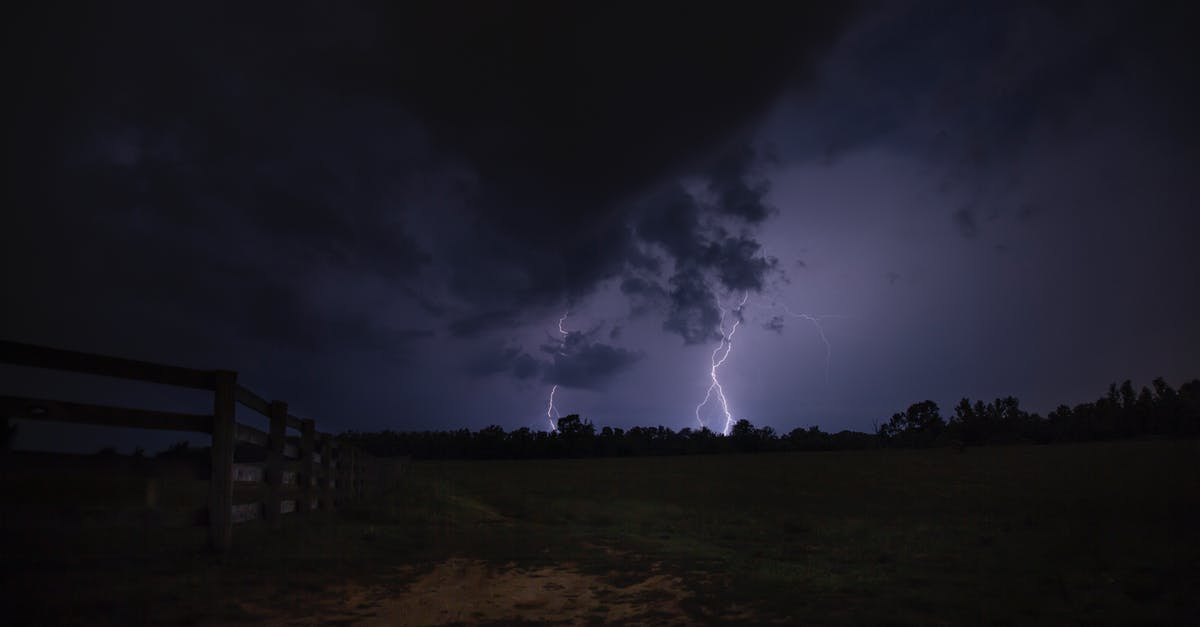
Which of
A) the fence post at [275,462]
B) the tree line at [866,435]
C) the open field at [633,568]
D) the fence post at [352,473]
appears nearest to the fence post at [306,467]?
the open field at [633,568]

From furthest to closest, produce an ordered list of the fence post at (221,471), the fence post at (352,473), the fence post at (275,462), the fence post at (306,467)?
the fence post at (352,473)
the fence post at (306,467)
the fence post at (275,462)
the fence post at (221,471)

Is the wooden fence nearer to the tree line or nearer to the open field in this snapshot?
the open field

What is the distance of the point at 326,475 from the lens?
10.9 metres

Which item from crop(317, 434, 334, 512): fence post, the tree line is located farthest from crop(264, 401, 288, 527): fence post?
the tree line

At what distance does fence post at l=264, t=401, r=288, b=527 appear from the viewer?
24.6ft

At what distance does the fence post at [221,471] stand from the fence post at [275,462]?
1.48 m

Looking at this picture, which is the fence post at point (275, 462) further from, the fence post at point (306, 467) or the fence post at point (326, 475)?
the fence post at point (326, 475)

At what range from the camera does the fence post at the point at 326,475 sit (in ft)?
35.0

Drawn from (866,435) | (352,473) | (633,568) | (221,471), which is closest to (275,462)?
(221,471)

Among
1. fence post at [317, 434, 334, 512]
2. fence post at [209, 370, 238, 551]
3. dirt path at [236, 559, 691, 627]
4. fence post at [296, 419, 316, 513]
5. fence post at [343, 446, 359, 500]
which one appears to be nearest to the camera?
dirt path at [236, 559, 691, 627]

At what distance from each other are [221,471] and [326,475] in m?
5.33

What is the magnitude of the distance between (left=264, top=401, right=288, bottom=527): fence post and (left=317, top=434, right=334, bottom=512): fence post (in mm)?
2781

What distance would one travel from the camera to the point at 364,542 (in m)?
8.19

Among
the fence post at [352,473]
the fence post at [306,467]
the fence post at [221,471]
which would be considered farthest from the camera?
the fence post at [352,473]
